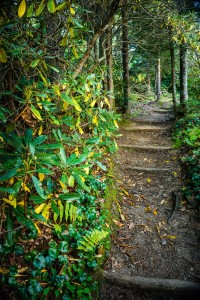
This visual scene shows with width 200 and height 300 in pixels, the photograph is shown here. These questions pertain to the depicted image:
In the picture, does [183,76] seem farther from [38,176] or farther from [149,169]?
[38,176]

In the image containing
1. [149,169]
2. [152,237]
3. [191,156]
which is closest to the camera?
[152,237]

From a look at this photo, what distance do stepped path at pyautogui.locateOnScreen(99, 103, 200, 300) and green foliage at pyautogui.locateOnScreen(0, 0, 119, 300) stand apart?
0.43 meters

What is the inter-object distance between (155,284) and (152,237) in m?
0.86

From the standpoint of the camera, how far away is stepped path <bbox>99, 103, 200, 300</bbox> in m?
2.69

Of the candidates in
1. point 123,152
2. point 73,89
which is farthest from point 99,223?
point 123,152

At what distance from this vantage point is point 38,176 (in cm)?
241

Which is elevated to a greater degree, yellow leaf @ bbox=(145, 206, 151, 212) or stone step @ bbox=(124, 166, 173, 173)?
stone step @ bbox=(124, 166, 173, 173)

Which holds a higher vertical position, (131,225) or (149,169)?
(149,169)

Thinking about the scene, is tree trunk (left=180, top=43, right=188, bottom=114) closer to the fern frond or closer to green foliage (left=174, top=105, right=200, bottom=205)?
green foliage (left=174, top=105, right=200, bottom=205)

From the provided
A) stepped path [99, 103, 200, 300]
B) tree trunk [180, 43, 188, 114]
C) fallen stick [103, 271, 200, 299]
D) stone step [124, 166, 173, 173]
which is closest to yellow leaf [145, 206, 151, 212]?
stepped path [99, 103, 200, 300]

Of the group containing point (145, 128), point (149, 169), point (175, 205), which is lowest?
point (175, 205)

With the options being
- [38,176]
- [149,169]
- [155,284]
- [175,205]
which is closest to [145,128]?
[149,169]

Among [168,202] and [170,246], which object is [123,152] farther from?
[170,246]

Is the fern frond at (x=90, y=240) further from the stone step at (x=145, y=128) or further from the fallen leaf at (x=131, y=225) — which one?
the stone step at (x=145, y=128)
